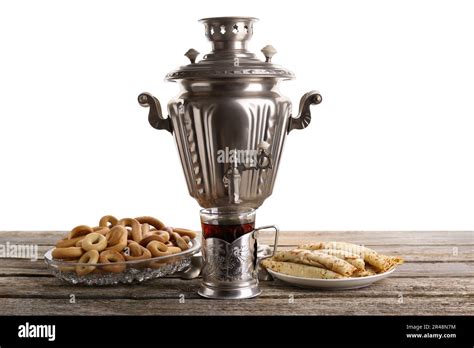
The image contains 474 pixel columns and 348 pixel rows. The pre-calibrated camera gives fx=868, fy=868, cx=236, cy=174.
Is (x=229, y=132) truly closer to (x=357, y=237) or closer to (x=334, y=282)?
(x=334, y=282)

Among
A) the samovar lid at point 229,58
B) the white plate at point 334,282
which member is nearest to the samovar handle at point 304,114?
the samovar lid at point 229,58

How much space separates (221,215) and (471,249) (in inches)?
46.3

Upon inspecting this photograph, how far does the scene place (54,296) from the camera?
9.03 ft

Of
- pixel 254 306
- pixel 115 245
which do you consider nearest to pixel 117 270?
pixel 115 245

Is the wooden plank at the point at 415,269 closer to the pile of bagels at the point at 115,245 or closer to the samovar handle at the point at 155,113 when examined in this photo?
the pile of bagels at the point at 115,245

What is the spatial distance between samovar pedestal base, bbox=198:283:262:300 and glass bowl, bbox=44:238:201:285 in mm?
214

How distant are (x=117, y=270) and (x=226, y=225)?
1.28 feet

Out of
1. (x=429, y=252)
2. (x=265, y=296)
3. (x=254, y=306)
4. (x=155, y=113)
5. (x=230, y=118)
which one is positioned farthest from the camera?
(x=429, y=252)

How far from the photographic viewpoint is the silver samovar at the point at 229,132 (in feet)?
9.04

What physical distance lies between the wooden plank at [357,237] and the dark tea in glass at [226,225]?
775 mm

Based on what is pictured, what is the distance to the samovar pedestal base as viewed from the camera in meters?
2.72

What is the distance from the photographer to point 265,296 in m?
2.73

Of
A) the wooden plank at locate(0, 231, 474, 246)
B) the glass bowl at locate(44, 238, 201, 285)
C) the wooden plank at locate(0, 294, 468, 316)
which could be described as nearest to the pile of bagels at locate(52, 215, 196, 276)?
the glass bowl at locate(44, 238, 201, 285)
